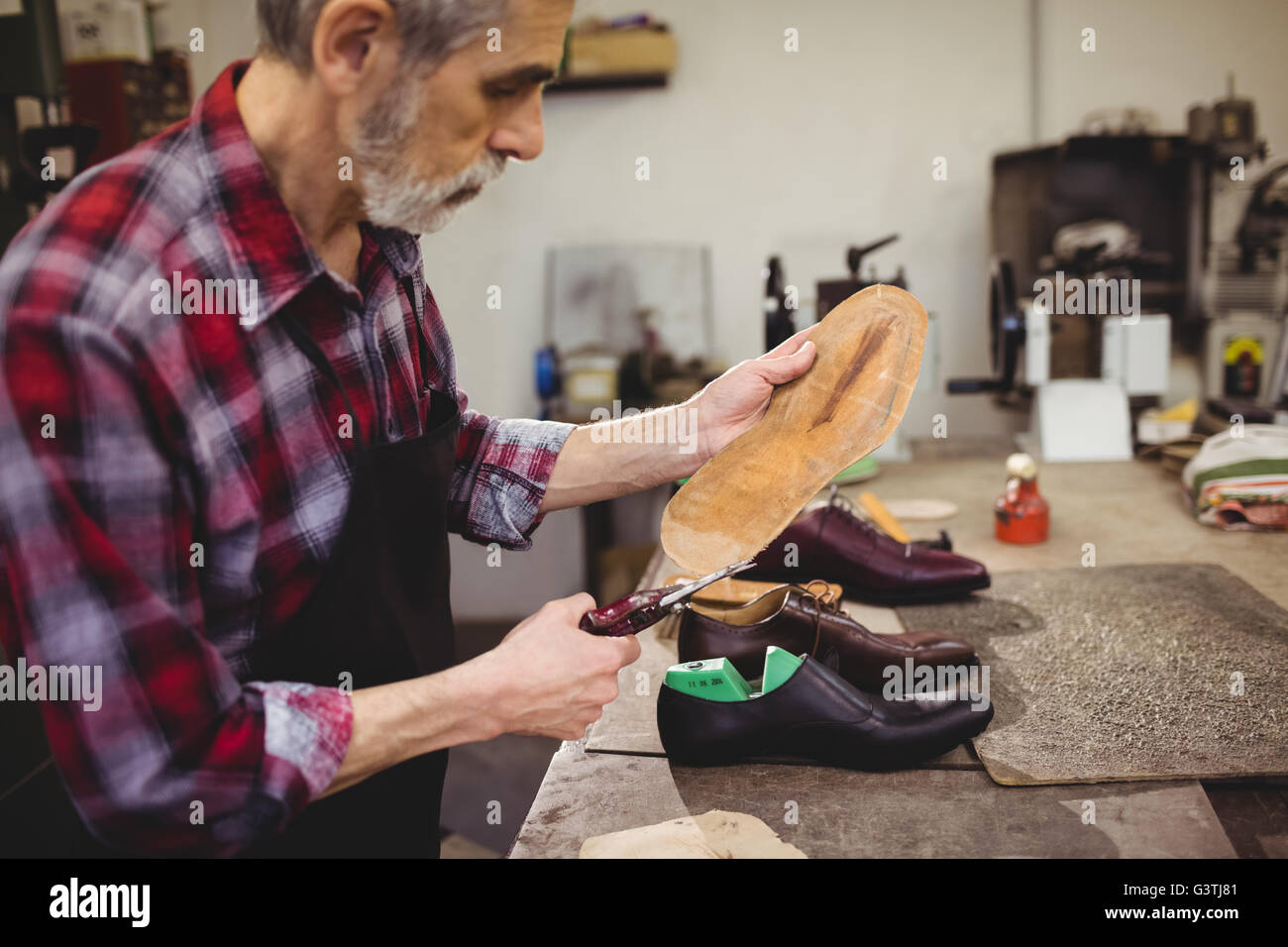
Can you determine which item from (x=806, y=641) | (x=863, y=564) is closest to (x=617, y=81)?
(x=863, y=564)

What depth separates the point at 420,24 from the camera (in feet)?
2.79

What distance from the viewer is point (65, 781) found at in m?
0.78

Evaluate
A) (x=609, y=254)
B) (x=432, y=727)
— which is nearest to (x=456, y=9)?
(x=432, y=727)

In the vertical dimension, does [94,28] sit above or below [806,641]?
above

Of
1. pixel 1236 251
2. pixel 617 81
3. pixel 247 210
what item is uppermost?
pixel 617 81

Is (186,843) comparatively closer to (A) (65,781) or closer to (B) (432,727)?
(A) (65,781)

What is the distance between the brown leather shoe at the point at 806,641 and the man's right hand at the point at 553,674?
28 cm

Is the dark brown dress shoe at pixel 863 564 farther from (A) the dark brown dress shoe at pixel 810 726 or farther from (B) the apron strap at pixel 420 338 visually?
(B) the apron strap at pixel 420 338

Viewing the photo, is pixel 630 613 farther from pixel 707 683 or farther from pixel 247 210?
pixel 247 210

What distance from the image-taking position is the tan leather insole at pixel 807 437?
4.11 feet

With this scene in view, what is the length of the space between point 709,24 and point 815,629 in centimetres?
371

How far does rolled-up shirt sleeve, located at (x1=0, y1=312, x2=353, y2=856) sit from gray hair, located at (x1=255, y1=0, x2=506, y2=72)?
1.08 feet

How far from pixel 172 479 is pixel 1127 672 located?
1257 millimetres

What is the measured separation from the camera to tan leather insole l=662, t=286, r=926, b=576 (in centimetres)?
125
